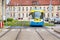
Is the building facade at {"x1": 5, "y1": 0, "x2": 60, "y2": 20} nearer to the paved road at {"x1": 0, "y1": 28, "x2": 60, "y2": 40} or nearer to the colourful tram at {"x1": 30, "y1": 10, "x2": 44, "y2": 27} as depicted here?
the colourful tram at {"x1": 30, "y1": 10, "x2": 44, "y2": 27}

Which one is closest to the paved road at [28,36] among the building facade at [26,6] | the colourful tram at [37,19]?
the colourful tram at [37,19]

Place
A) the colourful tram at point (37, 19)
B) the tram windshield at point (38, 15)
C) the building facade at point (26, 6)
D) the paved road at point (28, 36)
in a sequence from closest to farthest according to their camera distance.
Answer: the paved road at point (28, 36) → the colourful tram at point (37, 19) → the tram windshield at point (38, 15) → the building facade at point (26, 6)

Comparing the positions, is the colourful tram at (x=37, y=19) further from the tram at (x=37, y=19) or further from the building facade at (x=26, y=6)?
the building facade at (x=26, y=6)

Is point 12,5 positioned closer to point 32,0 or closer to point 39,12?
point 32,0

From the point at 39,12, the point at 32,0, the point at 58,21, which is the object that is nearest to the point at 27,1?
the point at 32,0

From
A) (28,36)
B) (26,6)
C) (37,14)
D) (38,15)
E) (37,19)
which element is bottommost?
(28,36)

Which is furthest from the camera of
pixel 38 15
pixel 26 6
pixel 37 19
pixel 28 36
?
pixel 26 6

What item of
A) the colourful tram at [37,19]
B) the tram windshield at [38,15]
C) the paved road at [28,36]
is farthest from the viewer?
the tram windshield at [38,15]

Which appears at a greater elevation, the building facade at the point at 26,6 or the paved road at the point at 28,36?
the building facade at the point at 26,6

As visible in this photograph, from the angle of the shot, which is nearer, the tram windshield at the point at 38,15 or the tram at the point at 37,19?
the tram at the point at 37,19

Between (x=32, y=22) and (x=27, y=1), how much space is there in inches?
3165

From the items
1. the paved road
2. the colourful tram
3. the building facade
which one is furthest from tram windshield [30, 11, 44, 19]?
the building facade

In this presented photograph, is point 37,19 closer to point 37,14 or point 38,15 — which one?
point 38,15

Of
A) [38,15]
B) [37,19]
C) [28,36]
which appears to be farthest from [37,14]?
[28,36]
